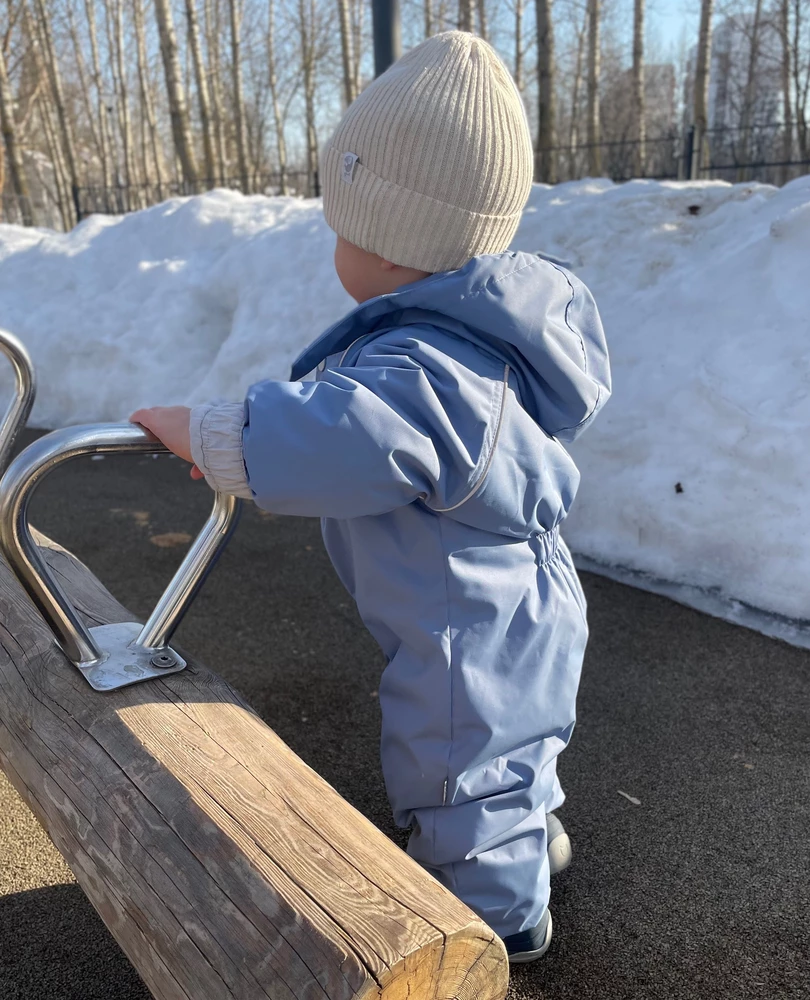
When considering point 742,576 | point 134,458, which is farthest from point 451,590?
point 134,458

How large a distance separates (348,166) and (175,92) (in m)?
15.4

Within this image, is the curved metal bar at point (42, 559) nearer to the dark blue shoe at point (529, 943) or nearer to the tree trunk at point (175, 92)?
the dark blue shoe at point (529, 943)

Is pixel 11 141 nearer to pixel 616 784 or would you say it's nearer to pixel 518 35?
pixel 518 35

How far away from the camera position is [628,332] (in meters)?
4.25

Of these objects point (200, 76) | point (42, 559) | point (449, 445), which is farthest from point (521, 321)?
point (200, 76)

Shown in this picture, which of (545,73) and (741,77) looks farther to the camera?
(741,77)

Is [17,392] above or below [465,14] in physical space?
below

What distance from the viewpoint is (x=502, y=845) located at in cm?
169

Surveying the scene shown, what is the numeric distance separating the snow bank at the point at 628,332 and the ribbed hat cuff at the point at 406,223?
222 cm

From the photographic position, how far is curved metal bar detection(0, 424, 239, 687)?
4.55ft

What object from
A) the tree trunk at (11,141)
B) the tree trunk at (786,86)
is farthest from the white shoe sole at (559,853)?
the tree trunk at (786,86)

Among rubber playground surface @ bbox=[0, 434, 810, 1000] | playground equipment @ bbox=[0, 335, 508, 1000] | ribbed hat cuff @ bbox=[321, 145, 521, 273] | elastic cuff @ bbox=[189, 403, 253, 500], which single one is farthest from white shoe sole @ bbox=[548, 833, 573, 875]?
ribbed hat cuff @ bbox=[321, 145, 521, 273]

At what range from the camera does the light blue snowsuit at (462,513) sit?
4.29 feet

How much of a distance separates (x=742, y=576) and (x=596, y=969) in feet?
6.30
